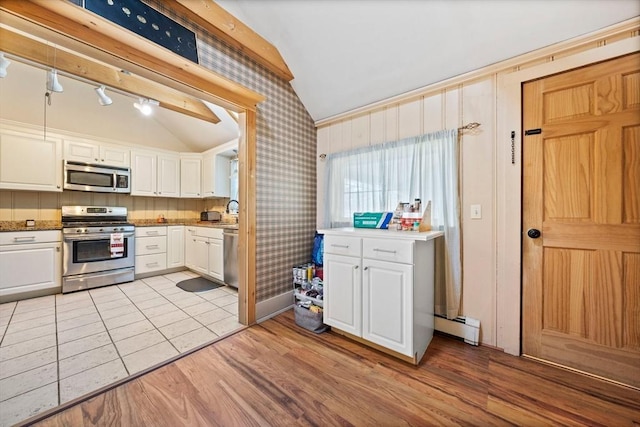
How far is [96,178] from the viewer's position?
3.41 m

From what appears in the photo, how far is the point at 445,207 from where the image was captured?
75.0 inches

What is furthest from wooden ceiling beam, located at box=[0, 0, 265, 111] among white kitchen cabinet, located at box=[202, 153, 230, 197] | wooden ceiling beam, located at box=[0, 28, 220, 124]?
white kitchen cabinet, located at box=[202, 153, 230, 197]

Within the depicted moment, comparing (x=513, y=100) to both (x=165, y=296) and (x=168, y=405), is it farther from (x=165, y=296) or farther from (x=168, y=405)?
(x=165, y=296)

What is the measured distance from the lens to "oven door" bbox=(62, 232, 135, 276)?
2969mm

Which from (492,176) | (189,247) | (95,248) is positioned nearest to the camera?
(492,176)

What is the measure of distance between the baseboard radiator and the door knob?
0.76 metres

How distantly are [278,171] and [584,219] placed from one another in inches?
95.9

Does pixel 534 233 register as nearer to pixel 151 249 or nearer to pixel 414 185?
pixel 414 185

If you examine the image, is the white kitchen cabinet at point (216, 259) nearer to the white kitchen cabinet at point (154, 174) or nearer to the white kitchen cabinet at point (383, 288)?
the white kitchen cabinet at point (154, 174)

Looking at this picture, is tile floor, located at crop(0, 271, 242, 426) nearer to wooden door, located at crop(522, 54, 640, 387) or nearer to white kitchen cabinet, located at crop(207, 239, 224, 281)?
white kitchen cabinet, located at crop(207, 239, 224, 281)

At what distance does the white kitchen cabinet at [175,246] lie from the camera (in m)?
3.92

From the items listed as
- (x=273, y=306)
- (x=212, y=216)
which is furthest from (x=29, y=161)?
(x=273, y=306)

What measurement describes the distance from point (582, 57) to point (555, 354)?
6.51ft

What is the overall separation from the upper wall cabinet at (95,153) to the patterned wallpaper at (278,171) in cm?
294
